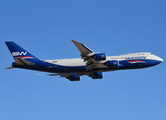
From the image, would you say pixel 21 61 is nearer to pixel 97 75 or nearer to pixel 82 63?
pixel 82 63

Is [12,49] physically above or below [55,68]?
above

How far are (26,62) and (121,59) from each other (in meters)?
19.8

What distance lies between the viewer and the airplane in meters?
50.2

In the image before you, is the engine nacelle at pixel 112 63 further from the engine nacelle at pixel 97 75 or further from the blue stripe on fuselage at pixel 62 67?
the engine nacelle at pixel 97 75

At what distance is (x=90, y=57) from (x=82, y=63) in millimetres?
4996

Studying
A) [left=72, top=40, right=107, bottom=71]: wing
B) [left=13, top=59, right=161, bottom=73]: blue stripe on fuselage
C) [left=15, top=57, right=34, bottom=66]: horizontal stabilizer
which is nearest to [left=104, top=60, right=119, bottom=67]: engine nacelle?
[left=72, top=40, right=107, bottom=71]: wing

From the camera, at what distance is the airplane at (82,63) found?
50.2m

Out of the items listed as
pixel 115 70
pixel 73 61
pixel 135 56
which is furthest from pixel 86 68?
pixel 135 56

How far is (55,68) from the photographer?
52.6 meters

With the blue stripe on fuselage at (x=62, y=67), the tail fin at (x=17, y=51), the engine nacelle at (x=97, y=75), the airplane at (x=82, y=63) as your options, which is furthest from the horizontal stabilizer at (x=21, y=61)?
the engine nacelle at (x=97, y=75)

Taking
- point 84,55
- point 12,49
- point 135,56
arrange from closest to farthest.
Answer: point 84,55 < point 12,49 < point 135,56

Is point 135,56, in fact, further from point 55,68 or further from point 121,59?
point 55,68

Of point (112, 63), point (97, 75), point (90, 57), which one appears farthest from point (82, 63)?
point (112, 63)

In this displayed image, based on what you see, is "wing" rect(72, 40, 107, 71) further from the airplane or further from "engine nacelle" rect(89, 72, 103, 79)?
"engine nacelle" rect(89, 72, 103, 79)
